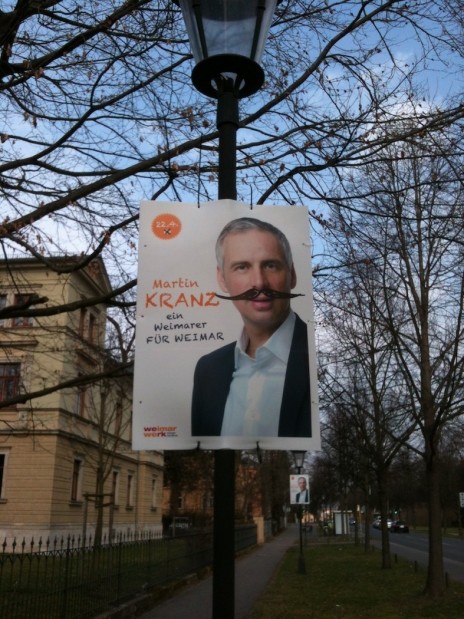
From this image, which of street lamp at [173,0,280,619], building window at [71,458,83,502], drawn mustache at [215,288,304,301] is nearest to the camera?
drawn mustache at [215,288,304,301]

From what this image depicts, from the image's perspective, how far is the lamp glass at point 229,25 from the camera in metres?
3.36

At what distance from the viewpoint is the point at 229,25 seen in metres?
3.37

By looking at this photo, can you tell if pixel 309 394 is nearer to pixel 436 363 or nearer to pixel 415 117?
pixel 415 117

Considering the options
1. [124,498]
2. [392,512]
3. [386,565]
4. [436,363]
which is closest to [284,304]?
[436,363]

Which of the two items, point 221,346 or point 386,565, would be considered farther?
point 386,565

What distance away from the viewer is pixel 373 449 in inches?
908

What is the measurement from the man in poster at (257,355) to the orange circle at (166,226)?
0.72 ft

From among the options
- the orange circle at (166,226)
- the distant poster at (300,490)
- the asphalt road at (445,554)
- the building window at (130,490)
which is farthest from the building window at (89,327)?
the building window at (130,490)

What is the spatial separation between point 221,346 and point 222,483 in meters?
0.64

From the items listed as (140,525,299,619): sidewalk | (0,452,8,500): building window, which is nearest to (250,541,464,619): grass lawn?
(140,525,299,619): sidewalk

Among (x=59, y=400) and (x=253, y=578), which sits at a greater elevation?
(x=59, y=400)

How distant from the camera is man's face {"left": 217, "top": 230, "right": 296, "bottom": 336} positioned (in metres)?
2.96

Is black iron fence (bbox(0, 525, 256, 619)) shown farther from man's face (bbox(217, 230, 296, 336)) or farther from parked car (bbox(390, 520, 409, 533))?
parked car (bbox(390, 520, 409, 533))

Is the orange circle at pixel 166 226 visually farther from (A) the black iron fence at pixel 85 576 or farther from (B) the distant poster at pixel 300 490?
(B) the distant poster at pixel 300 490
